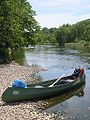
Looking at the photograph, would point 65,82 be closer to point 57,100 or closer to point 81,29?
point 57,100

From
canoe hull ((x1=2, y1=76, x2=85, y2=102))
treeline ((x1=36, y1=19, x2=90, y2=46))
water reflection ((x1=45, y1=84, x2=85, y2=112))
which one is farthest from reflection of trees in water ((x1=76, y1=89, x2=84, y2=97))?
treeline ((x1=36, y1=19, x2=90, y2=46))

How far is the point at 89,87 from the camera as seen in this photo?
98.2 ft

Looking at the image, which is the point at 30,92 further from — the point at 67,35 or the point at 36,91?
the point at 67,35

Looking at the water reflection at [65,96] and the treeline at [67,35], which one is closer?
the water reflection at [65,96]

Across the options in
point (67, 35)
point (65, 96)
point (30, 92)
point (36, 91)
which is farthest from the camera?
point (67, 35)

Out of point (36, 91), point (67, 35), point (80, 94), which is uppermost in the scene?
point (67, 35)

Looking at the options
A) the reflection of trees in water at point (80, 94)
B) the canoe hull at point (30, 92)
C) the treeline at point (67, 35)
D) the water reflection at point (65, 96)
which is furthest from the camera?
the treeline at point (67, 35)

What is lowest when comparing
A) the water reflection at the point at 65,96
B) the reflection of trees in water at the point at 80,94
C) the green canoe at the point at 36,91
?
the reflection of trees in water at the point at 80,94

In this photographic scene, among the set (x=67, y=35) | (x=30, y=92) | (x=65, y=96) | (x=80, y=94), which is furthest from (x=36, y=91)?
(x=67, y=35)

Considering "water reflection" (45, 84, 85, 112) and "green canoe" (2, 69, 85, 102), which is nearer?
"green canoe" (2, 69, 85, 102)

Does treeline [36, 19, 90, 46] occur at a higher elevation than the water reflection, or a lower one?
higher

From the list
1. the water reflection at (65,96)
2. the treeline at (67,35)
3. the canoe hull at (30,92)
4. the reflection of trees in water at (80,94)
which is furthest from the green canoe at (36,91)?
the treeline at (67,35)

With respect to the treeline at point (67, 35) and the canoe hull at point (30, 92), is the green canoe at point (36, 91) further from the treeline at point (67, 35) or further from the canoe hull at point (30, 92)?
the treeline at point (67, 35)

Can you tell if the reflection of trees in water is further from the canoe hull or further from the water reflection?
the canoe hull
